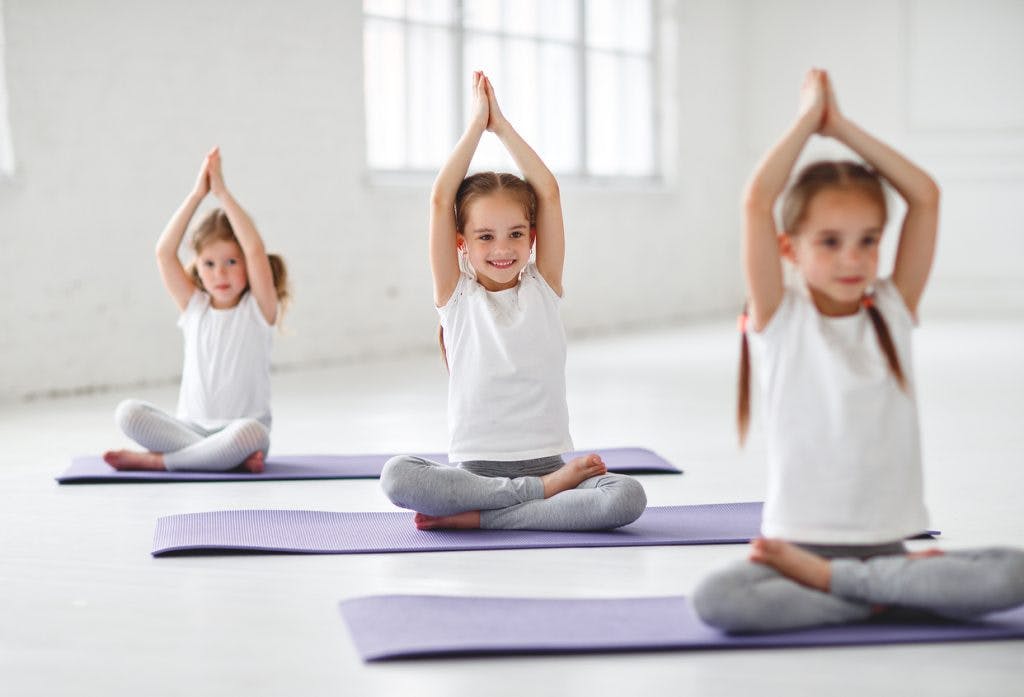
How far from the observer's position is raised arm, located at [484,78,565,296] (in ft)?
8.70

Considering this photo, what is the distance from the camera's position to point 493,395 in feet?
8.95

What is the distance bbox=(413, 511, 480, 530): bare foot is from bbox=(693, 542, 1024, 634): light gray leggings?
2.80 feet

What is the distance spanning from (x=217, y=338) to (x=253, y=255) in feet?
0.76

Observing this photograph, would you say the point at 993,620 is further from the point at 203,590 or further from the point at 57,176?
the point at 57,176

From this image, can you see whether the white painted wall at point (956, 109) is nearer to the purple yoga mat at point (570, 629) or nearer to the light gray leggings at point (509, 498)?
the light gray leggings at point (509, 498)

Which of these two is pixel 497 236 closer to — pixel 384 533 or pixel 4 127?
pixel 384 533

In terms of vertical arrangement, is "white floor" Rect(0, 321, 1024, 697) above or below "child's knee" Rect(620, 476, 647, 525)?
below

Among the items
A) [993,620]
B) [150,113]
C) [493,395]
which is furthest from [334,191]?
[993,620]

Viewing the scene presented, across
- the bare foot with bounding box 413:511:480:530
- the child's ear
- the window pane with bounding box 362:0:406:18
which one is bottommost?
the bare foot with bounding box 413:511:480:530

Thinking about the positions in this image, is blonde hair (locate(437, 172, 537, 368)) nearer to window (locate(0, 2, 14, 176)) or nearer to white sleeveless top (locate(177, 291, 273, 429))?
white sleeveless top (locate(177, 291, 273, 429))

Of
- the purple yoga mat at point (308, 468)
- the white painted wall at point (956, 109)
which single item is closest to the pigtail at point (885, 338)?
the purple yoga mat at point (308, 468)

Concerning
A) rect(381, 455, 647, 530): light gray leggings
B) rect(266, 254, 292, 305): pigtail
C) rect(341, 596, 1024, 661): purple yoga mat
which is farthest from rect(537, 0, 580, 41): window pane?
rect(341, 596, 1024, 661): purple yoga mat

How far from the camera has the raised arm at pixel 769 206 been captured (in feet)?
6.43

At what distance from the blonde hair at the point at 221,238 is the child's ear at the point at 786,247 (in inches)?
70.2
